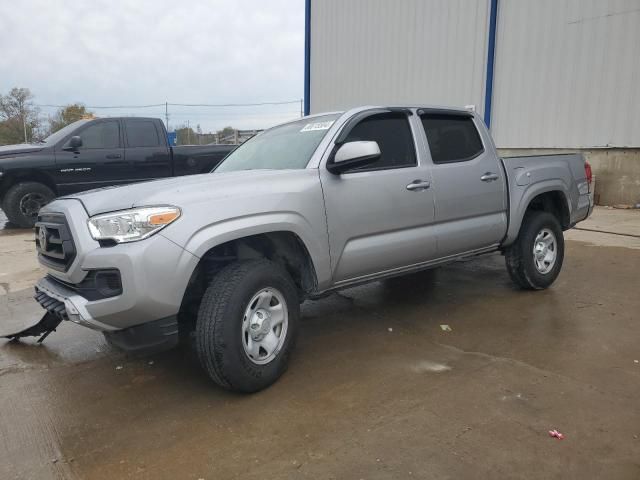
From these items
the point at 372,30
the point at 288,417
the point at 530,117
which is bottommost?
the point at 288,417

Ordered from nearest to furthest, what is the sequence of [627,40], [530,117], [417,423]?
[417,423] < [627,40] < [530,117]

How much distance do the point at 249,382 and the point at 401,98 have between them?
45.6 feet

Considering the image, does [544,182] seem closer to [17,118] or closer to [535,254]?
[535,254]

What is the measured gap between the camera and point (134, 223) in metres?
2.82

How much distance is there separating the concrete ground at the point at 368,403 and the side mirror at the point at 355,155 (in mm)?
1378

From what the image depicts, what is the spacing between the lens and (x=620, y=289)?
17.3ft

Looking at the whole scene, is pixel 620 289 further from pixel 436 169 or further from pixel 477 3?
pixel 477 3

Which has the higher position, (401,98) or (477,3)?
(477,3)

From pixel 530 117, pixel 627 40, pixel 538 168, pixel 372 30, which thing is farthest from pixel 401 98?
pixel 538 168

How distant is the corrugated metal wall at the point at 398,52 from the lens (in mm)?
13648

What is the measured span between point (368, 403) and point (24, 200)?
868 cm

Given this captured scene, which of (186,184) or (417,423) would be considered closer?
(417,423)

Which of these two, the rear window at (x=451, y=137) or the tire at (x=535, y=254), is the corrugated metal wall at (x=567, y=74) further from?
the rear window at (x=451, y=137)

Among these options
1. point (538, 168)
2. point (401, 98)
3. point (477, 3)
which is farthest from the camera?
point (401, 98)
